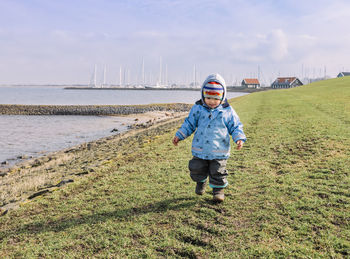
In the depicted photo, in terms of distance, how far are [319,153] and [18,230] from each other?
8086mm

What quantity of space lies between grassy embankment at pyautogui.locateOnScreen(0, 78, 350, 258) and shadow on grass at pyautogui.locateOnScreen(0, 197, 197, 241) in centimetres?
2

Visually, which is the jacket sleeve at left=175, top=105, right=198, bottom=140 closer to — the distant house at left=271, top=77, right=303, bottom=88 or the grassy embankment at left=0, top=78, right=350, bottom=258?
the grassy embankment at left=0, top=78, right=350, bottom=258

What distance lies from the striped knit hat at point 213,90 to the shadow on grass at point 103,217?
2.11 m

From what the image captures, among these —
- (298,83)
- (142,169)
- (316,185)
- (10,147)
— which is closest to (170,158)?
(142,169)

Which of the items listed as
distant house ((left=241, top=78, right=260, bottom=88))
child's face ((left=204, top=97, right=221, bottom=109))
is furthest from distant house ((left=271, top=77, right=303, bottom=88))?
child's face ((left=204, top=97, right=221, bottom=109))

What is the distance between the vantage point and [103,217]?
4.75 m

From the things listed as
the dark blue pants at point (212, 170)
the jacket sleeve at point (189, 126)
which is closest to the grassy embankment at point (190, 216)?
the dark blue pants at point (212, 170)

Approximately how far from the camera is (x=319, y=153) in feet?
26.4

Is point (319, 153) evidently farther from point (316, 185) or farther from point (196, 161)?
point (196, 161)

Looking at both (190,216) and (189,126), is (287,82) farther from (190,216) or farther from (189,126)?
(190,216)

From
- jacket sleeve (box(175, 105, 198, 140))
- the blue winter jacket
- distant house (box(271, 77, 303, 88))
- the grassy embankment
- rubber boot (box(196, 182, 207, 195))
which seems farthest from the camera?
distant house (box(271, 77, 303, 88))

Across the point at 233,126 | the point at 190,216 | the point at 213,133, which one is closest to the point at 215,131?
the point at 213,133

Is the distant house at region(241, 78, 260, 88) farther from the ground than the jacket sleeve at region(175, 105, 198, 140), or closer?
farther from the ground

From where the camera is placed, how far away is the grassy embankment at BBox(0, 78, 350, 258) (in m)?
3.69
